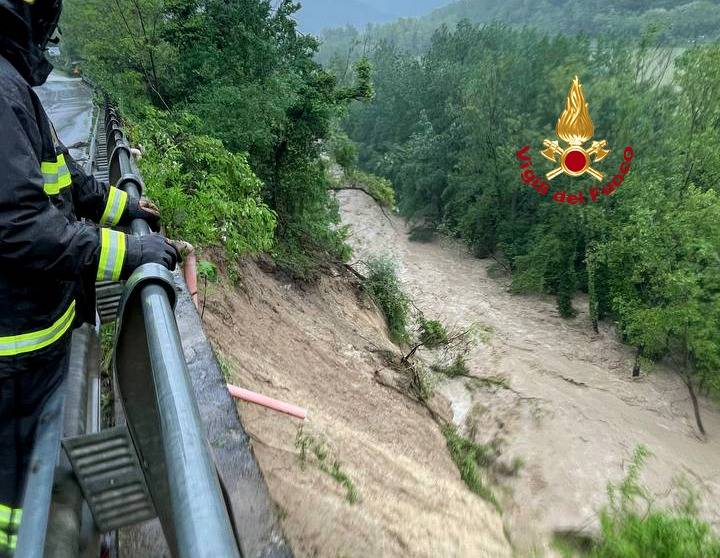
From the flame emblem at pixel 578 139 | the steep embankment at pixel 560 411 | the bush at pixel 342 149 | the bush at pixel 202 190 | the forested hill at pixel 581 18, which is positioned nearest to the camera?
the bush at pixel 202 190

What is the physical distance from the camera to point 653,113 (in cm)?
2628

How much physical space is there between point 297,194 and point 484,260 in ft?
75.7

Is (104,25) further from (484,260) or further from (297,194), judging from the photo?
(484,260)

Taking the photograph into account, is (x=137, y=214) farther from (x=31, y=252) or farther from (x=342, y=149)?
(x=342, y=149)

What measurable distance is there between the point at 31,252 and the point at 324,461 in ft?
9.22

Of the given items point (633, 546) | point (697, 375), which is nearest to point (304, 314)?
point (633, 546)

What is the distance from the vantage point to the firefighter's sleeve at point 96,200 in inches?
106

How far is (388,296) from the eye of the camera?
49.1 ft

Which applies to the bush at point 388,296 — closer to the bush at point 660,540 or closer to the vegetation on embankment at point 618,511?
the vegetation on embankment at point 618,511

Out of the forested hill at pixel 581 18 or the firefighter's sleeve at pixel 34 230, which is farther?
the forested hill at pixel 581 18

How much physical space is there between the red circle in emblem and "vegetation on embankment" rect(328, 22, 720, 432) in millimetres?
742

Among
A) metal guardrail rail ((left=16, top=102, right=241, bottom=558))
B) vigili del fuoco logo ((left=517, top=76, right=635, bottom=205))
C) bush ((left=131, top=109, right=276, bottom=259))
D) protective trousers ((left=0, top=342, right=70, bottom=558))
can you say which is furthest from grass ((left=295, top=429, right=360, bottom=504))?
vigili del fuoco logo ((left=517, top=76, right=635, bottom=205))

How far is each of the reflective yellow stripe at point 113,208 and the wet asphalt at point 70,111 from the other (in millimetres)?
4454

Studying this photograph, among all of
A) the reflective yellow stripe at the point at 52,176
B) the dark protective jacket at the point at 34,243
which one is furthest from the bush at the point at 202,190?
the reflective yellow stripe at the point at 52,176
